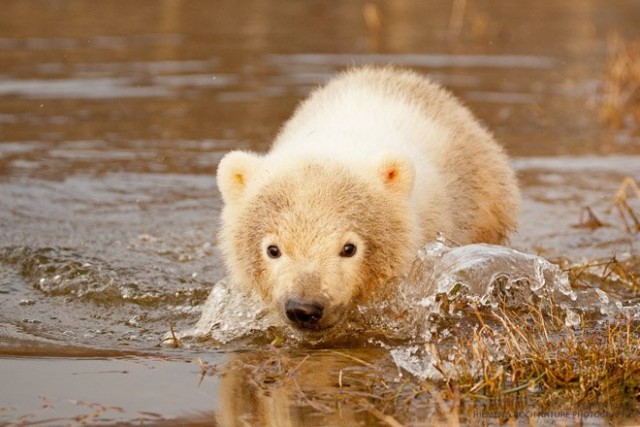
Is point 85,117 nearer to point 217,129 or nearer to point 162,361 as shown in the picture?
point 217,129

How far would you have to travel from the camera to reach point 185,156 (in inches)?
439

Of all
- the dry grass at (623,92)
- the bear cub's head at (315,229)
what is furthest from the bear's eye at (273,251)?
the dry grass at (623,92)

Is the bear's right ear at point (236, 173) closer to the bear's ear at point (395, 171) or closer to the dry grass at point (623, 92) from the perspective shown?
the bear's ear at point (395, 171)

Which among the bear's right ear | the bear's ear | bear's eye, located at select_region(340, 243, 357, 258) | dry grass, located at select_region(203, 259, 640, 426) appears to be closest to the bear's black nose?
dry grass, located at select_region(203, 259, 640, 426)

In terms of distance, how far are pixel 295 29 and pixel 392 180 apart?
43.9 ft

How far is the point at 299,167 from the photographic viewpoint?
20.2ft

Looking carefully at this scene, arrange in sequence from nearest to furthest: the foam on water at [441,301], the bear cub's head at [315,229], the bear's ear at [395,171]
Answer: the bear cub's head at [315,229]
the bear's ear at [395,171]
the foam on water at [441,301]

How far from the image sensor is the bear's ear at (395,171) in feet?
20.0

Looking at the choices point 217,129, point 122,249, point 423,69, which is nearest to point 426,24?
point 423,69

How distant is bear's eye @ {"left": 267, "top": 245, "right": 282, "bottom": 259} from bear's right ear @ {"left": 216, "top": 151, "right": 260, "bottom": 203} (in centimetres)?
52

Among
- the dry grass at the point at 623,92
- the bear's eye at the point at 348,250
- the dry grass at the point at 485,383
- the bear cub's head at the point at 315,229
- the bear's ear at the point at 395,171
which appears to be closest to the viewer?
the dry grass at the point at 485,383

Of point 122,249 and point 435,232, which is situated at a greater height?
point 435,232

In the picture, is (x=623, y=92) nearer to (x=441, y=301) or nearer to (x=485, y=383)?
(x=441, y=301)

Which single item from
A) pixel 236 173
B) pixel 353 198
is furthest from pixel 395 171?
pixel 236 173
